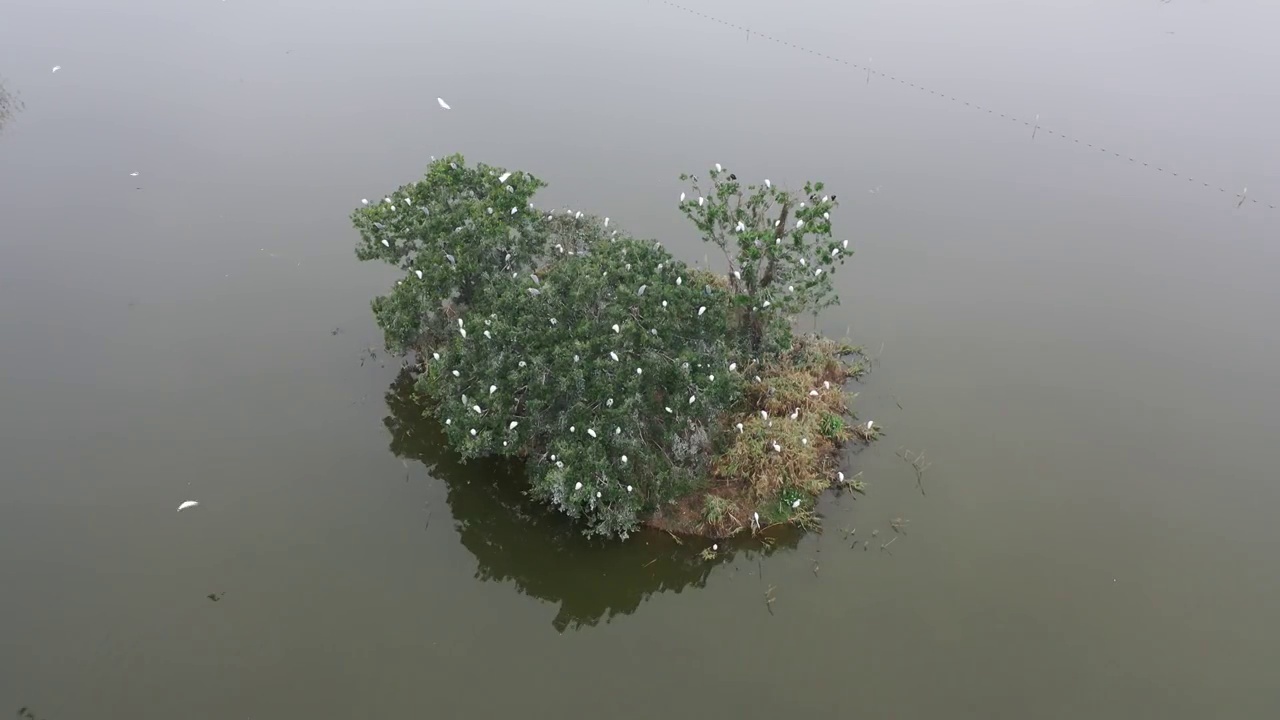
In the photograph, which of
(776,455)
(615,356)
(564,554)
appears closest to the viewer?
(615,356)

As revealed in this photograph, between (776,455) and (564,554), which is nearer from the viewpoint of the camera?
(564,554)

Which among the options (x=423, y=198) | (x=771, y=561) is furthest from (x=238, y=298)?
(x=771, y=561)

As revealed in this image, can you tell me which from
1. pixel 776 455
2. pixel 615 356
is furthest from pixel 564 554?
pixel 776 455

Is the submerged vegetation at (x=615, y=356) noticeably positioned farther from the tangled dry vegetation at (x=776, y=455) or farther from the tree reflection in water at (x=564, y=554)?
the tree reflection in water at (x=564, y=554)

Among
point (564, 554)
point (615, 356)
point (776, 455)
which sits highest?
point (615, 356)

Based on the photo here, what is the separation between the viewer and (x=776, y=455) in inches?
356

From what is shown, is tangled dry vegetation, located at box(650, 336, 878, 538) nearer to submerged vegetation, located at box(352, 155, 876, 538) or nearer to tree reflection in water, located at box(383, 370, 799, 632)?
submerged vegetation, located at box(352, 155, 876, 538)

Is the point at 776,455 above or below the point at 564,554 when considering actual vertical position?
above

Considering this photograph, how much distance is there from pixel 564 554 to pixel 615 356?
244 centimetres

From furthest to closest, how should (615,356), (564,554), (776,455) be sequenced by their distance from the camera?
(776,455) < (564,554) < (615,356)

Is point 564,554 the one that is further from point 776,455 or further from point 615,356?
point 776,455

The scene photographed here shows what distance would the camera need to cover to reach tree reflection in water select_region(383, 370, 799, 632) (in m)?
8.34

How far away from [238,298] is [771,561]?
9.43 meters

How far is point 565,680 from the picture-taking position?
7535 millimetres
